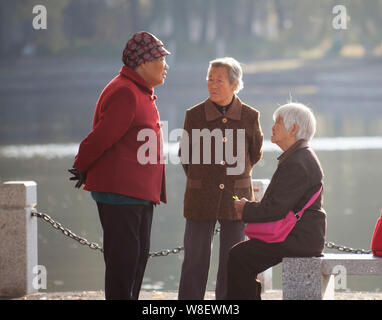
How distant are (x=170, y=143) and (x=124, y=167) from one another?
2491 cm

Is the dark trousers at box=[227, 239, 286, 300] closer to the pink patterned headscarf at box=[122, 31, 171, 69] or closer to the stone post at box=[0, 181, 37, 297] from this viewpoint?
the pink patterned headscarf at box=[122, 31, 171, 69]

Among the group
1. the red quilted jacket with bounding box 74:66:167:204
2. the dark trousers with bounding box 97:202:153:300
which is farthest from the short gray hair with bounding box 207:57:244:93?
the dark trousers with bounding box 97:202:153:300

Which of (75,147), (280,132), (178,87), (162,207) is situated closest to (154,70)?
(280,132)

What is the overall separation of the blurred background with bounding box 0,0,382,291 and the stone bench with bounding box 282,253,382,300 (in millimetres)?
2250

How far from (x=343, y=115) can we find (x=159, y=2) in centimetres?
3597

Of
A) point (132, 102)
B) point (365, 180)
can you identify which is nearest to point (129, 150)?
point (132, 102)

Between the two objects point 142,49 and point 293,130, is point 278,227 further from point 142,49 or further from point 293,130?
point 142,49

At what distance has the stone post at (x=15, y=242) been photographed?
7785mm

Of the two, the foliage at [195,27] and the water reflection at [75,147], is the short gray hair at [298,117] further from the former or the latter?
the foliage at [195,27]

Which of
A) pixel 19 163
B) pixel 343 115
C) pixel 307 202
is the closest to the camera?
pixel 307 202

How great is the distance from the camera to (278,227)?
5.46 meters

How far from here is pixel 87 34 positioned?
76.5 m

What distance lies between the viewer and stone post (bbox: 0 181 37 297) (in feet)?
25.5

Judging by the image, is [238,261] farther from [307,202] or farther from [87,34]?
[87,34]
